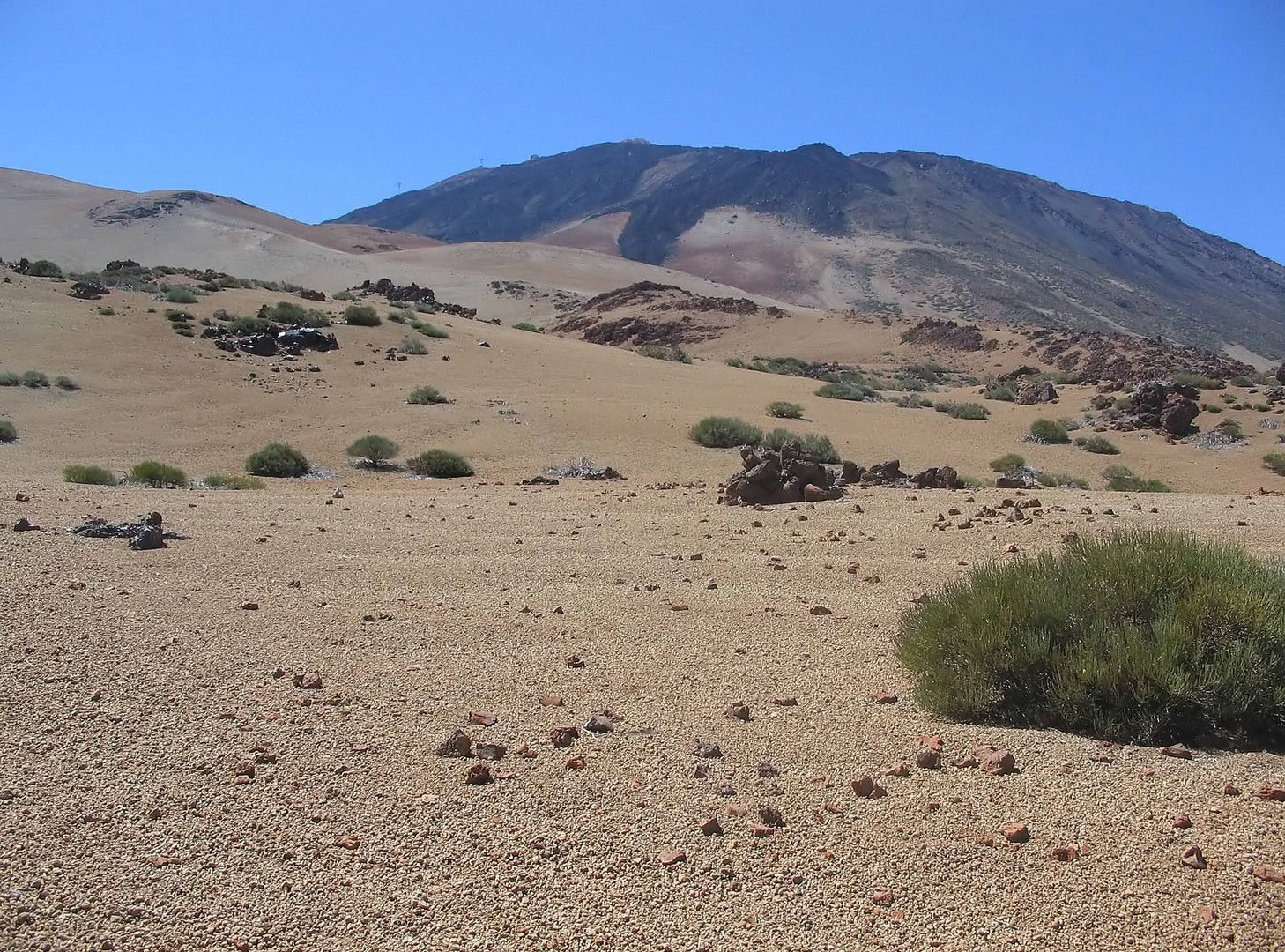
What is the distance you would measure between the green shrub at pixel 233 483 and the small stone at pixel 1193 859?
1530 centimetres

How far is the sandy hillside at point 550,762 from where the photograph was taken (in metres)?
3.50

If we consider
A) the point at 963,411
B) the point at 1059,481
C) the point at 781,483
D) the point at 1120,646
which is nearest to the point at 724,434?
the point at 1059,481

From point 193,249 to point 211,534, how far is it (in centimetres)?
10021

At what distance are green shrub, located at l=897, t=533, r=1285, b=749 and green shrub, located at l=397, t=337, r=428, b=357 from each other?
96.4 feet

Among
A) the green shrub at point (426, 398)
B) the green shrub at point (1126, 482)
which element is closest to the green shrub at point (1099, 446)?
the green shrub at point (1126, 482)

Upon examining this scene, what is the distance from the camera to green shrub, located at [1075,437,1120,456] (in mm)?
25339

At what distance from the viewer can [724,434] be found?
23625 millimetres

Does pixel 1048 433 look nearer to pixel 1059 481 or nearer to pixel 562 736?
pixel 1059 481

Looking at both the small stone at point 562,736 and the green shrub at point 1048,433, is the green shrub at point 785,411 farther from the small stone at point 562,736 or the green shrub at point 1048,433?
the small stone at point 562,736

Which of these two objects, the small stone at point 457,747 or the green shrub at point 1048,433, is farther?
the green shrub at point 1048,433

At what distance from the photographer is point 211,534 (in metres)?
10.1

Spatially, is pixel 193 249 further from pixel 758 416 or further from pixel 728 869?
pixel 728 869

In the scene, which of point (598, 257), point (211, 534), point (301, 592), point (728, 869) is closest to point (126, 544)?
point (211, 534)

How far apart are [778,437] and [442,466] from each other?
27.2 ft
